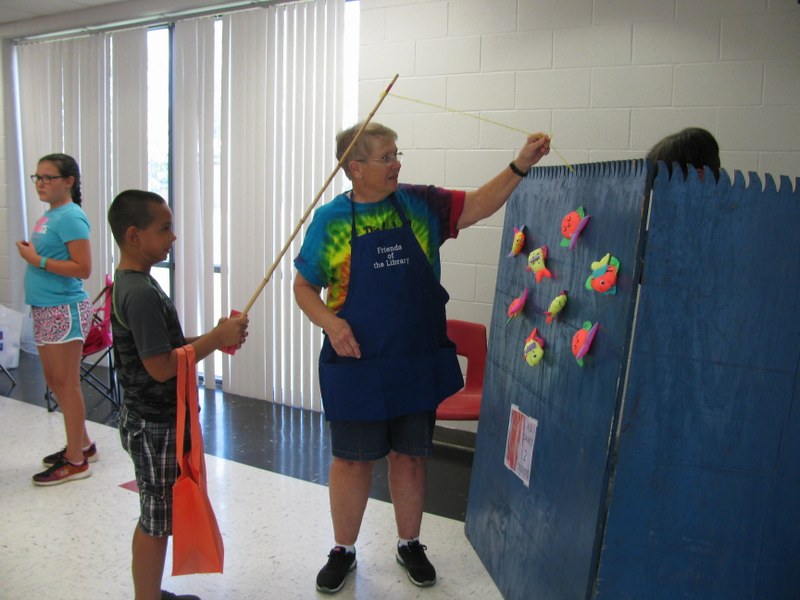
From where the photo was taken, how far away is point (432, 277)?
6.91 ft

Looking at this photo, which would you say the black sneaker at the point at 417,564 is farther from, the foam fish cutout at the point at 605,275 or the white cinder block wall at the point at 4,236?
the white cinder block wall at the point at 4,236

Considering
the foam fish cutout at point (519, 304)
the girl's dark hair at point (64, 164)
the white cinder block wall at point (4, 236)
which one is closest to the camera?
the foam fish cutout at point (519, 304)

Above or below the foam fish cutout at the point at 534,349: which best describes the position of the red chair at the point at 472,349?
below

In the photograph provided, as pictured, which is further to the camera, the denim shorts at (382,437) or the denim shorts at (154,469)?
the denim shorts at (382,437)

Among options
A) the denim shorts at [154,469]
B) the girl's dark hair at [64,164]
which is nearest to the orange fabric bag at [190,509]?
the denim shorts at [154,469]

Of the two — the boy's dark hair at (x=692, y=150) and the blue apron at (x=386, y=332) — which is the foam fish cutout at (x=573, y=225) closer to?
the boy's dark hair at (x=692, y=150)

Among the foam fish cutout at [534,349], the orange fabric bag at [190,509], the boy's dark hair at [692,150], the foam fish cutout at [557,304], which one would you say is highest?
the boy's dark hair at [692,150]

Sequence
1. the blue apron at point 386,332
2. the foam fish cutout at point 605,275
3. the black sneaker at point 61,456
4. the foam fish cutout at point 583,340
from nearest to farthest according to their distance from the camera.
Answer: the foam fish cutout at point 605,275
the foam fish cutout at point 583,340
the blue apron at point 386,332
the black sneaker at point 61,456

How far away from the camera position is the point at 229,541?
255 cm

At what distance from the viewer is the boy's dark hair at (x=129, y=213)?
1830mm

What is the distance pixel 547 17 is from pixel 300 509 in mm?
2462

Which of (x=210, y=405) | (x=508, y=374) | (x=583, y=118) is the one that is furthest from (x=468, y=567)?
(x=210, y=405)

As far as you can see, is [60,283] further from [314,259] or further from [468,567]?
[468,567]

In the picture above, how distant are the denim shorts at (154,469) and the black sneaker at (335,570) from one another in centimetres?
59
